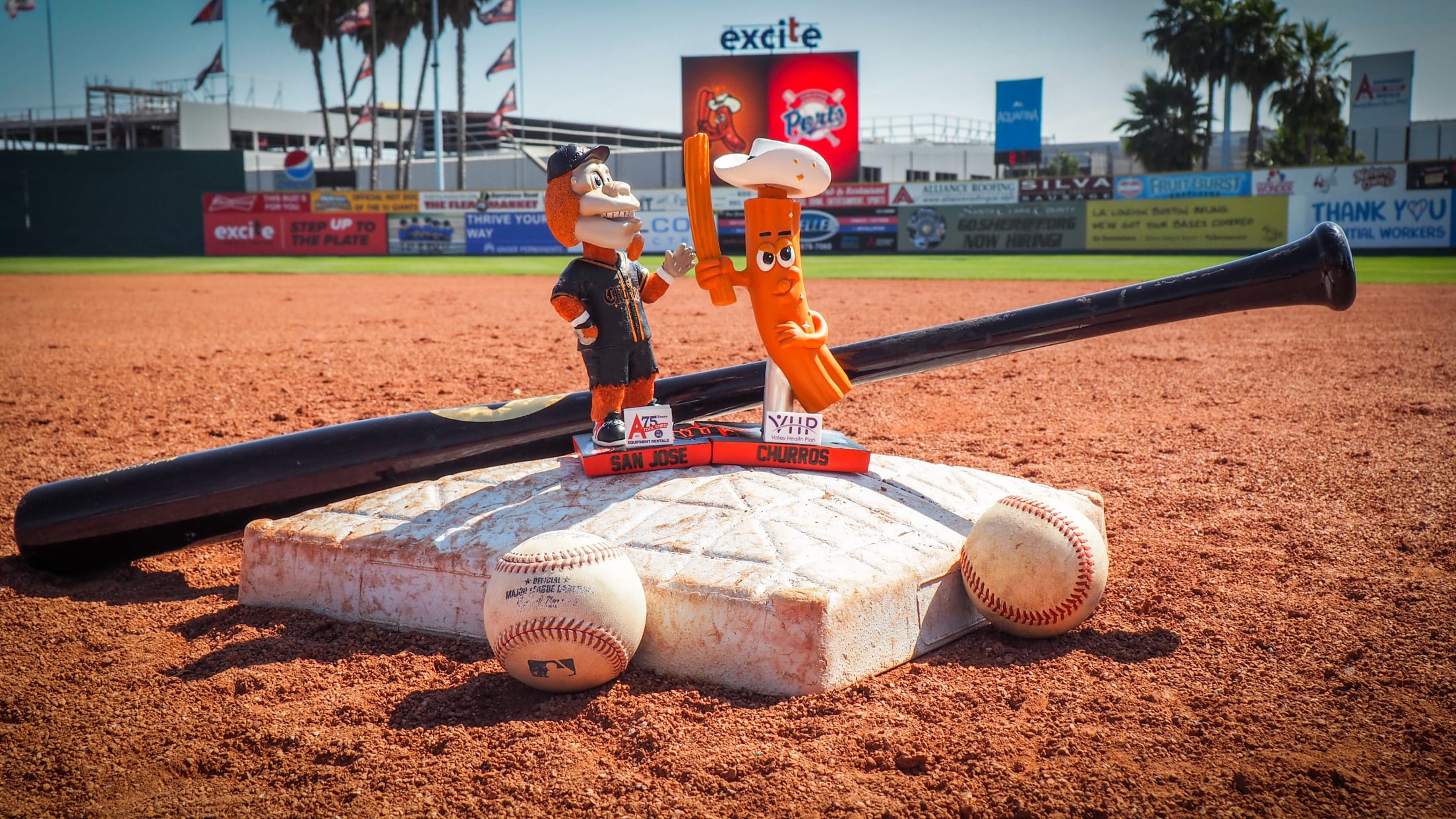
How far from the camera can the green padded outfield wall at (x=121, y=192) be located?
31.2 m

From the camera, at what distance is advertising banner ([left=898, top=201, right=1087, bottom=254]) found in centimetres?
2498

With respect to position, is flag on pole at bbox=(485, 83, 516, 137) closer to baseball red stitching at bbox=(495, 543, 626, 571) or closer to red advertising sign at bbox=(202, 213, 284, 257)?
red advertising sign at bbox=(202, 213, 284, 257)

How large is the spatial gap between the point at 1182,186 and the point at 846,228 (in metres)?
8.89

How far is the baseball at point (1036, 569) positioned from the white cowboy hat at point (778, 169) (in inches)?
51.3

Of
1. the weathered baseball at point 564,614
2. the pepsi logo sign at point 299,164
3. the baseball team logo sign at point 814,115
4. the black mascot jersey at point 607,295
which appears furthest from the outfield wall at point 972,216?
the weathered baseball at point 564,614

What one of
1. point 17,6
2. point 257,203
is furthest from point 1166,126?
point 17,6

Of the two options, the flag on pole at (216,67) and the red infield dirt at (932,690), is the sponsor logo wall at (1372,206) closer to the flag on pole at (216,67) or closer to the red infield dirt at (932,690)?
the red infield dirt at (932,690)

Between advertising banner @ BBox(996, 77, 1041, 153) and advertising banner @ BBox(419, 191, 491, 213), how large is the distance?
22.1 metres

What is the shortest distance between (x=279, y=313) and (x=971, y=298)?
981cm

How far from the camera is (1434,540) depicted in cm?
377

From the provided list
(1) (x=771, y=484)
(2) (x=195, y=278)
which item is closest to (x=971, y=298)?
(1) (x=771, y=484)

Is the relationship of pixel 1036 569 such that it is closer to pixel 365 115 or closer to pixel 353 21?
pixel 353 21

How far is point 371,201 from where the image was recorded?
92.4 feet

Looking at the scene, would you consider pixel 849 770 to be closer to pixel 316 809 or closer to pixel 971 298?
pixel 316 809
